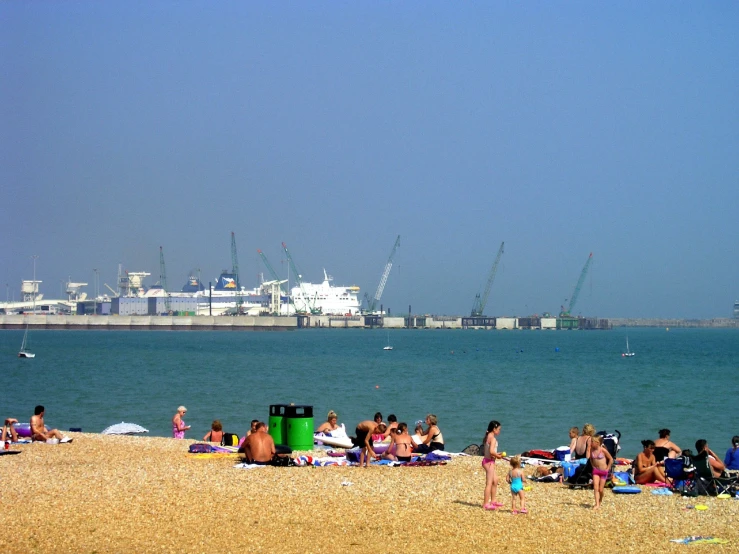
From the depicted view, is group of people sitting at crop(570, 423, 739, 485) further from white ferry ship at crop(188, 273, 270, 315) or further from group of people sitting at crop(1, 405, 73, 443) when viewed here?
white ferry ship at crop(188, 273, 270, 315)

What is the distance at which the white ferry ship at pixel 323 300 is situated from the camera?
525 feet

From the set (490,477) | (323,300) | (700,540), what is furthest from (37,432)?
(323,300)

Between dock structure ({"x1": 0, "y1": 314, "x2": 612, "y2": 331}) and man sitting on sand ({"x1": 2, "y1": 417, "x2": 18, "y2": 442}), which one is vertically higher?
dock structure ({"x1": 0, "y1": 314, "x2": 612, "y2": 331})

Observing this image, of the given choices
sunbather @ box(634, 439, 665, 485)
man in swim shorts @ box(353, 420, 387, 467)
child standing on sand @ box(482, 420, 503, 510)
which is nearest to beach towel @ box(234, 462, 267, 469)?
man in swim shorts @ box(353, 420, 387, 467)

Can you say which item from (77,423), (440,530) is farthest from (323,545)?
(77,423)

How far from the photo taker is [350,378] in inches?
1582

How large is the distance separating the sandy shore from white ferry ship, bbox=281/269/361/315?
483 feet

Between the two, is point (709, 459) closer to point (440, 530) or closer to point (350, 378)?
point (440, 530)

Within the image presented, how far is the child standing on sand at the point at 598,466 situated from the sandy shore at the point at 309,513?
0.21 m

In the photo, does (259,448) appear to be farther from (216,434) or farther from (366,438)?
(216,434)

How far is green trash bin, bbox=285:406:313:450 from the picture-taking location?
14.5m

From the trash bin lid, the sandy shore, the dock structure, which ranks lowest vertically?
the sandy shore

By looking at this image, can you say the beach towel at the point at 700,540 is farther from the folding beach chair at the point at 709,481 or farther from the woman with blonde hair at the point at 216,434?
the woman with blonde hair at the point at 216,434

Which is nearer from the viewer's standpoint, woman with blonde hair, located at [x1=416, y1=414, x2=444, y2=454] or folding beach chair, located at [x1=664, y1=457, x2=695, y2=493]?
folding beach chair, located at [x1=664, y1=457, x2=695, y2=493]
